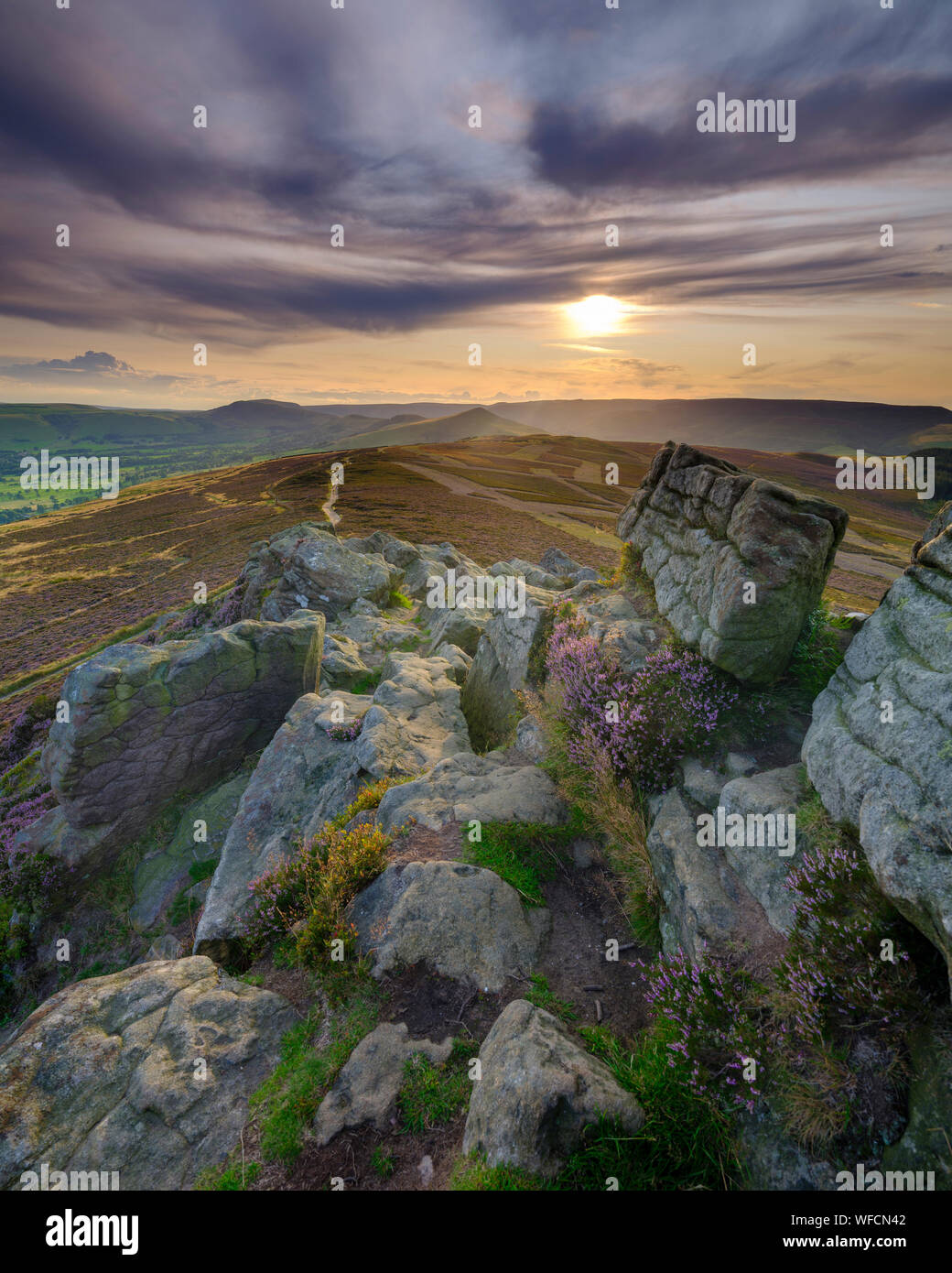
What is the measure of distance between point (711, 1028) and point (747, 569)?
7080mm

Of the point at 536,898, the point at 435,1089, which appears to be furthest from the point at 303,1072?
the point at 536,898

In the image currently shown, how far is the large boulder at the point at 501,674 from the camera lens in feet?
45.8

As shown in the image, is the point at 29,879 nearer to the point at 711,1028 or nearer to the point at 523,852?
the point at 523,852

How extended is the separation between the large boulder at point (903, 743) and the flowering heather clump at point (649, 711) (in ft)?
6.57

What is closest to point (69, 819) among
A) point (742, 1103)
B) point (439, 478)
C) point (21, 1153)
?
point (21, 1153)

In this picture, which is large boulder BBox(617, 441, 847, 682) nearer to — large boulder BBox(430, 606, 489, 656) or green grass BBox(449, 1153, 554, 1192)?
green grass BBox(449, 1153, 554, 1192)

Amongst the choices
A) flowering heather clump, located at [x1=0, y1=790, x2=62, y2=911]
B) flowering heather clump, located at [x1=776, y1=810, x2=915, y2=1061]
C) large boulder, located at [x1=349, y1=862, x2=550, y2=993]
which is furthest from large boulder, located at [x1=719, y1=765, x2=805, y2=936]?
flowering heather clump, located at [x1=0, y1=790, x2=62, y2=911]

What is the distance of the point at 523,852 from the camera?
8781 mm

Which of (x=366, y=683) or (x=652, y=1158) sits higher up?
(x=366, y=683)

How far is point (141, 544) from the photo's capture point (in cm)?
8762

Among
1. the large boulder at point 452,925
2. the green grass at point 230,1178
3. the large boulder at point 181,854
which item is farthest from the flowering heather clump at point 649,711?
the large boulder at point 181,854

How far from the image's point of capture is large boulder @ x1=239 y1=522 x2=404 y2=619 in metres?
28.8
